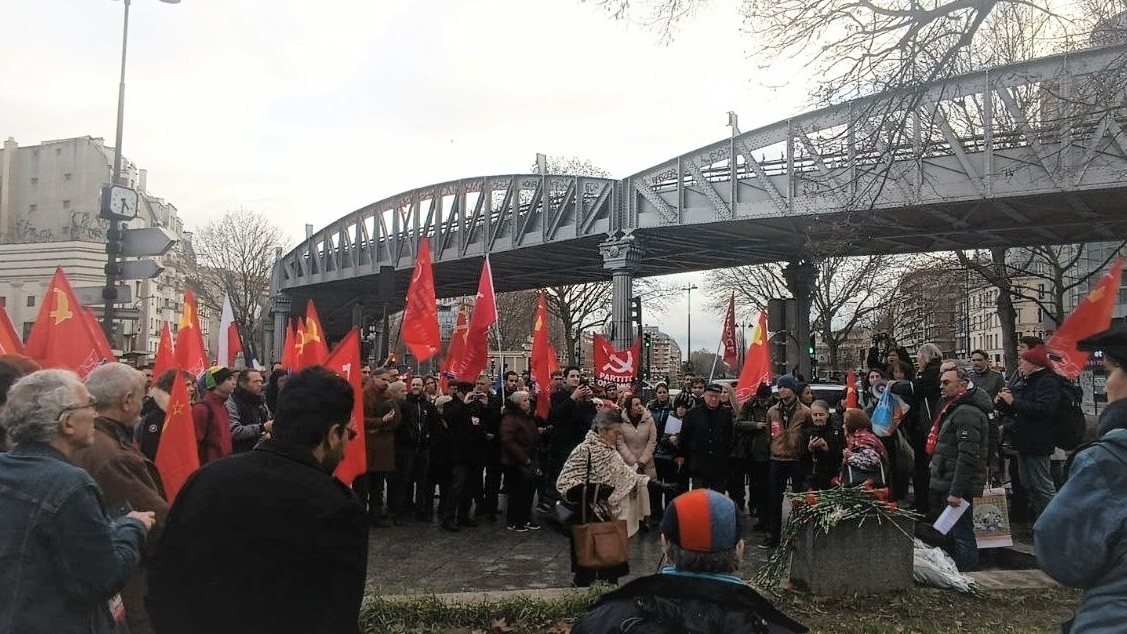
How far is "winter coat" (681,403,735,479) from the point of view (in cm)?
982

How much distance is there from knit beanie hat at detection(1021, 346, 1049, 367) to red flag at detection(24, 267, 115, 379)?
351 inches

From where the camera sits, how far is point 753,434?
9.95 m

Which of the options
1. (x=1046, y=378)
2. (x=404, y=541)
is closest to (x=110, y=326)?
(x=404, y=541)

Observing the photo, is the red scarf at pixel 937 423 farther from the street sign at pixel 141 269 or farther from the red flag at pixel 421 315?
the street sign at pixel 141 269

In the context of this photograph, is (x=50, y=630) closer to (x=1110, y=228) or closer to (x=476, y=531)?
(x=476, y=531)

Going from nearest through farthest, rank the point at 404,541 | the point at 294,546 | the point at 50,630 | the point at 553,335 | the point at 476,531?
1. the point at 294,546
2. the point at 50,630
3. the point at 404,541
4. the point at 476,531
5. the point at 553,335

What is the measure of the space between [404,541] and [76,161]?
71.7 m

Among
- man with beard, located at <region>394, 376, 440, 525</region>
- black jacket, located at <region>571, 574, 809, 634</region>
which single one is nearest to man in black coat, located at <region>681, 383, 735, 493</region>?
man with beard, located at <region>394, 376, 440, 525</region>

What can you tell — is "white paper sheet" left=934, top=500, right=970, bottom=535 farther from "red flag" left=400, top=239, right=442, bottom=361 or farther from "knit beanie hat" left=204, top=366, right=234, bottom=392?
"red flag" left=400, top=239, right=442, bottom=361

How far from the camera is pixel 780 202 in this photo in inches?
769

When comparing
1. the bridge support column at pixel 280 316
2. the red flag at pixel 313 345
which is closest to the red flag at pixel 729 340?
the red flag at pixel 313 345

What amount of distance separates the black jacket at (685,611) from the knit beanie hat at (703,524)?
123 mm

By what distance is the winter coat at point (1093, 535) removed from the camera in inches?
91.4

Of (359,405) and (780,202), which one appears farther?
Answer: (780,202)
